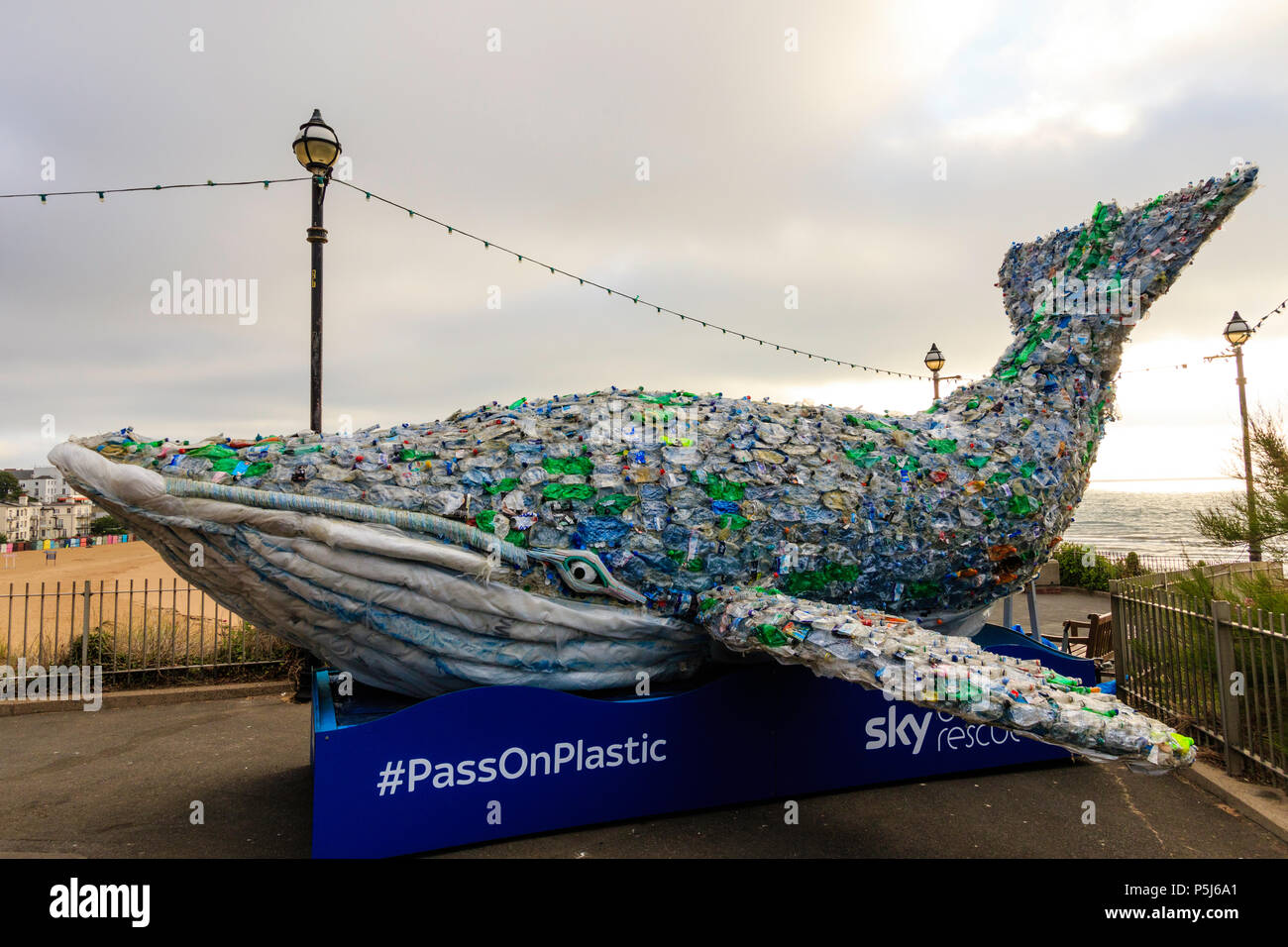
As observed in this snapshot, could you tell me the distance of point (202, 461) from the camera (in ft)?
13.7

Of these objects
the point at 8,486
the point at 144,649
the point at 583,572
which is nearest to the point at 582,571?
the point at 583,572

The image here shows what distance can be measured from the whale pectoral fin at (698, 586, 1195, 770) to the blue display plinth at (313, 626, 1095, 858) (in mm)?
820

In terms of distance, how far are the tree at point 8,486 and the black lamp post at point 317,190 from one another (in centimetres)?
6814

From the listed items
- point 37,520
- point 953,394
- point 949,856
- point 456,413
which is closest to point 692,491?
point 456,413

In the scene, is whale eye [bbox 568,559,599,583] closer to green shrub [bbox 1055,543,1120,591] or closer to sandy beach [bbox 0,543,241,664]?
sandy beach [bbox 0,543,241,664]

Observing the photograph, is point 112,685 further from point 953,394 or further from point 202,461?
point 953,394

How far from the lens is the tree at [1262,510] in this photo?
8.82 meters

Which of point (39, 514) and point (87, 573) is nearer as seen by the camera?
point (87, 573)

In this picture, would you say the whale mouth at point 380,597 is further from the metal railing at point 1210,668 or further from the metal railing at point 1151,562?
the metal railing at point 1151,562

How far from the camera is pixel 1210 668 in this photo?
5996 millimetres

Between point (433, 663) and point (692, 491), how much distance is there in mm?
1877

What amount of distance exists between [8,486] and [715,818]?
74.4 m

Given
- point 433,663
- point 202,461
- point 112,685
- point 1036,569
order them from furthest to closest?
point 112,685 < point 1036,569 < point 433,663 < point 202,461

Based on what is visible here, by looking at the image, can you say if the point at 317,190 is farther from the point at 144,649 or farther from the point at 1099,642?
the point at 1099,642
